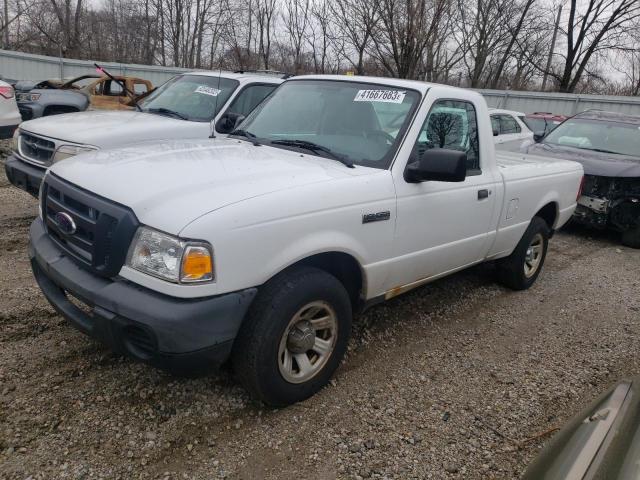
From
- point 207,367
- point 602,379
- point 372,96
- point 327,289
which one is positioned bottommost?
point 602,379

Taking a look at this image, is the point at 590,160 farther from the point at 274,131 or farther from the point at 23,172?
the point at 23,172

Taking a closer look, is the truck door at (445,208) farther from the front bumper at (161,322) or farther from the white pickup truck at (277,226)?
the front bumper at (161,322)

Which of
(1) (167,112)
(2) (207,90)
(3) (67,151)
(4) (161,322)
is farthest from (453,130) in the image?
(1) (167,112)

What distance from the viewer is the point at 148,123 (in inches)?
228

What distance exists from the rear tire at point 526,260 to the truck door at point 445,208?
83 cm

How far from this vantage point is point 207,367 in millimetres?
2445

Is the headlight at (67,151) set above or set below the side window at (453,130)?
below

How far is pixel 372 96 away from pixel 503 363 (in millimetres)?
2166

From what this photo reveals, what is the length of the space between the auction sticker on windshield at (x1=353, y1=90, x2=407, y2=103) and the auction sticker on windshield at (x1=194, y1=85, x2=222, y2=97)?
3.42m

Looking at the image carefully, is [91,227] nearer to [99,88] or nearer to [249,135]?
[249,135]

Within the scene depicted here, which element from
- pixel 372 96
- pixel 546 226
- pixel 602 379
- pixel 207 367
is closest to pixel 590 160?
pixel 546 226

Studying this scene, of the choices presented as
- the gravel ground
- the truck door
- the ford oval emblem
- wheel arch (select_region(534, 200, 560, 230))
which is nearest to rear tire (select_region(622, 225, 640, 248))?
wheel arch (select_region(534, 200, 560, 230))

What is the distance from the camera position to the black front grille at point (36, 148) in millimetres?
5254

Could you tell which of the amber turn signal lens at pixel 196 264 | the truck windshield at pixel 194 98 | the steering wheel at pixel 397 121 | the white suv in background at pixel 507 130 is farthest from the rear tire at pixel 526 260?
the white suv in background at pixel 507 130
